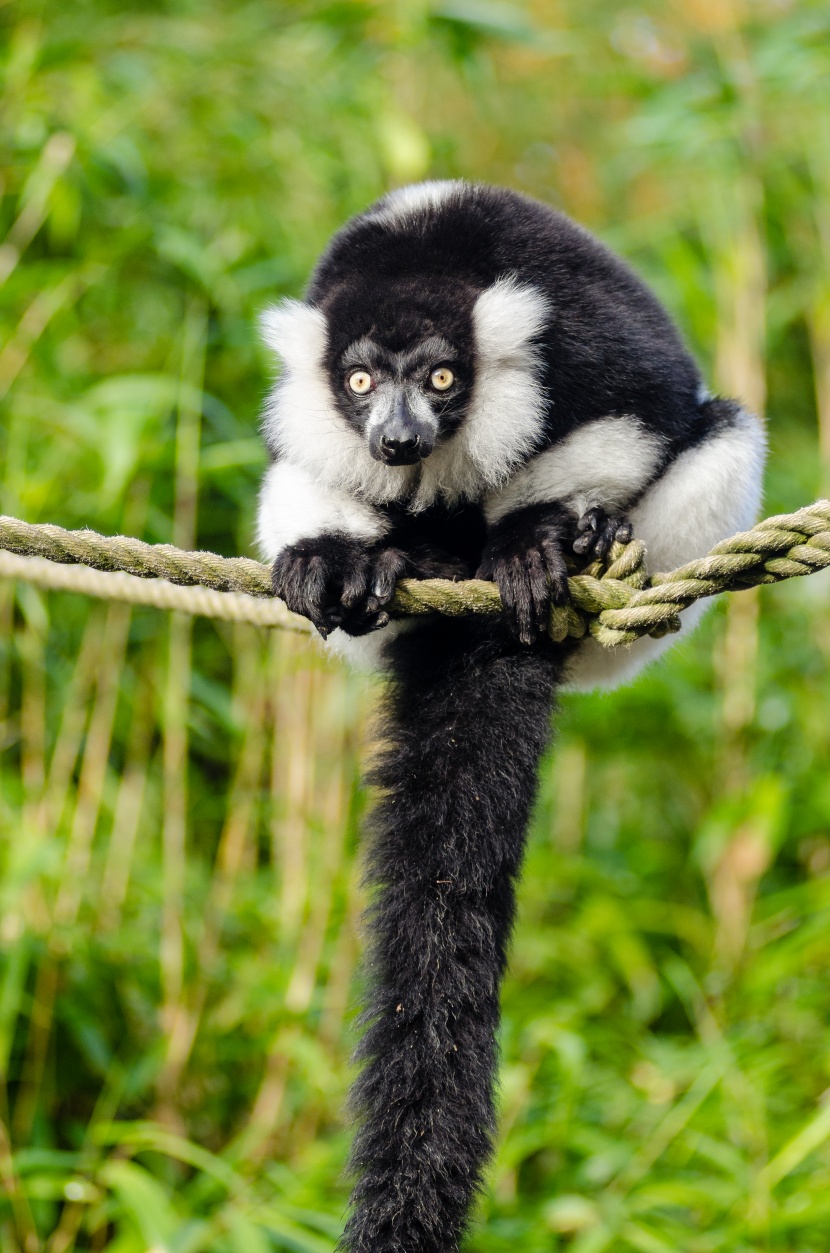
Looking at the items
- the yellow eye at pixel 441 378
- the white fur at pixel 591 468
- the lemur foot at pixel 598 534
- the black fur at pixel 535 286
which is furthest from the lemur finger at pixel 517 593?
the yellow eye at pixel 441 378

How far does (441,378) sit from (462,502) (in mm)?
260

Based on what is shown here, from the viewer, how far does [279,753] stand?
3.62m

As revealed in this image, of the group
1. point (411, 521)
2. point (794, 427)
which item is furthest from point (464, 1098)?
point (794, 427)

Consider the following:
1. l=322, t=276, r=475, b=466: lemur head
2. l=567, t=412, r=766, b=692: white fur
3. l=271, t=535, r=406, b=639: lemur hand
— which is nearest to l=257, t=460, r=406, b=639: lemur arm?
l=271, t=535, r=406, b=639: lemur hand

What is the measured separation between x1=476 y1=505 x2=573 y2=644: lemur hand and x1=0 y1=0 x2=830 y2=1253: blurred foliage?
0.49 metres

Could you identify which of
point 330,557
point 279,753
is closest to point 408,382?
point 330,557

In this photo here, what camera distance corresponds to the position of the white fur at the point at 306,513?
2.40m

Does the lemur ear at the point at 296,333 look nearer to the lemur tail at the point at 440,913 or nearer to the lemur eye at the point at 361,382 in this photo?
the lemur eye at the point at 361,382

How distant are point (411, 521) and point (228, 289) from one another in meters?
1.53

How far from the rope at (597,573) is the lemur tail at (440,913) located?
211 mm

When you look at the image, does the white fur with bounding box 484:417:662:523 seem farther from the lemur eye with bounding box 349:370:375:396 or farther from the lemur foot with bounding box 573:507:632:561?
the lemur eye with bounding box 349:370:375:396

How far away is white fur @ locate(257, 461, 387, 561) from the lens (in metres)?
2.40

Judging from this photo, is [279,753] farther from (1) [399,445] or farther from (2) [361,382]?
(1) [399,445]

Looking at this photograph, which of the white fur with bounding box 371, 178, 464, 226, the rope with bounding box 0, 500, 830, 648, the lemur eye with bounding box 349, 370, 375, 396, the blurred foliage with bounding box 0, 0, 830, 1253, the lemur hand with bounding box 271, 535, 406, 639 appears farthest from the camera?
the blurred foliage with bounding box 0, 0, 830, 1253
